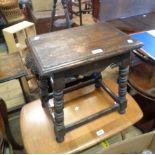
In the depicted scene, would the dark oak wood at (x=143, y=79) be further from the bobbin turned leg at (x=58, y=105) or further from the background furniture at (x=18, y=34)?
the background furniture at (x=18, y=34)

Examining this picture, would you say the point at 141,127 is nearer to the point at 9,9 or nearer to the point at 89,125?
the point at 89,125

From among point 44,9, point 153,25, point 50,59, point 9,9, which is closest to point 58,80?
point 50,59

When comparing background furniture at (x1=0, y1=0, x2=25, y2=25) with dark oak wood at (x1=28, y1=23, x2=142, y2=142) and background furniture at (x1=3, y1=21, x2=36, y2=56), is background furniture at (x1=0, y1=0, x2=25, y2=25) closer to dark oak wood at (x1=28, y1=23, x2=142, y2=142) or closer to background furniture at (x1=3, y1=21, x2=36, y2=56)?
background furniture at (x1=3, y1=21, x2=36, y2=56)

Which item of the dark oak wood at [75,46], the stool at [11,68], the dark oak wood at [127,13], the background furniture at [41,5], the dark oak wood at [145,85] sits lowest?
the dark oak wood at [145,85]

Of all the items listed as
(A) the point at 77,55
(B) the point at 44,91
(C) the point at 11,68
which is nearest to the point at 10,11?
(C) the point at 11,68

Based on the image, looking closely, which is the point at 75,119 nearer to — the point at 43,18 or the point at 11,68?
the point at 11,68

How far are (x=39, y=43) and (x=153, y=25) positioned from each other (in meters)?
1.08

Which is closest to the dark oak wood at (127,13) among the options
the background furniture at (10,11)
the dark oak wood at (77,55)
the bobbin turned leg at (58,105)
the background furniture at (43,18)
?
the dark oak wood at (77,55)

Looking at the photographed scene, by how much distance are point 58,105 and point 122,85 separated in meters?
0.33

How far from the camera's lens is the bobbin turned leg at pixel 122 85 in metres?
0.85

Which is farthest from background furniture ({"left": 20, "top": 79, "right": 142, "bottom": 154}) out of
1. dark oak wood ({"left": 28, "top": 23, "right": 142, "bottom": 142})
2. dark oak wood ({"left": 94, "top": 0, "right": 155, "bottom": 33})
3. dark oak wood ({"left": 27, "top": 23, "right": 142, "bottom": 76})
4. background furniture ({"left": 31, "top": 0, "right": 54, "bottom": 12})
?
background furniture ({"left": 31, "top": 0, "right": 54, "bottom": 12})

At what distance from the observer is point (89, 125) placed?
0.95m

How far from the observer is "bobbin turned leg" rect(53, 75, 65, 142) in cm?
72

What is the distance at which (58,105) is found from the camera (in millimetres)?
780
